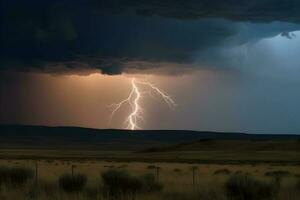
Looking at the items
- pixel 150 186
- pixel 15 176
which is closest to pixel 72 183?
pixel 150 186

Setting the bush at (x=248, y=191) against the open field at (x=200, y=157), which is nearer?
the bush at (x=248, y=191)

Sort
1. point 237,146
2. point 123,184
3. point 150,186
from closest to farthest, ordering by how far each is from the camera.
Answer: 1. point 123,184
2. point 150,186
3. point 237,146

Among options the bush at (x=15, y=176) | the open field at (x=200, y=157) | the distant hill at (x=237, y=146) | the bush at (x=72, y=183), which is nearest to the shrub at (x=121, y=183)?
the bush at (x=72, y=183)

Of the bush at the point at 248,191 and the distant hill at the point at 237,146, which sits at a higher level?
the distant hill at the point at 237,146

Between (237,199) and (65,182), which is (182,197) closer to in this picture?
(237,199)

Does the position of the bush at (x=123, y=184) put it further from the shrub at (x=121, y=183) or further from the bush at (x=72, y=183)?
the bush at (x=72, y=183)

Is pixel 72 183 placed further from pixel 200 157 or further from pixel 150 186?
pixel 200 157

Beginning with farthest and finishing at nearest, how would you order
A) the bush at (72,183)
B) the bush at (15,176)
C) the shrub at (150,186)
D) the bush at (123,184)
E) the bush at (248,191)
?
1. the bush at (15,176)
2. the shrub at (150,186)
3. the bush at (72,183)
4. the bush at (123,184)
5. the bush at (248,191)

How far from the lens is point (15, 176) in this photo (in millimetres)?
27594

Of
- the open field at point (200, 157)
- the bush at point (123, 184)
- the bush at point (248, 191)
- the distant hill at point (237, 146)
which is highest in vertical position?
the distant hill at point (237, 146)

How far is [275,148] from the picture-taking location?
138500 mm

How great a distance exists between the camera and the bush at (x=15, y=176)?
26444 millimetres

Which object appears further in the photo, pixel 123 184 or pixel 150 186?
pixel 150 186

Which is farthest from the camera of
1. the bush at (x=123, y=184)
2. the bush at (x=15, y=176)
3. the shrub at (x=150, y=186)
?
the bush at (x=15, y=176)
